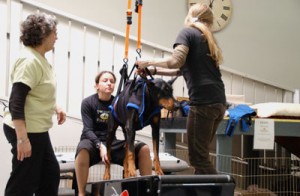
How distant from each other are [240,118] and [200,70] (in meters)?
1.00

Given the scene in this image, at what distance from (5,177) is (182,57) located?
241cm

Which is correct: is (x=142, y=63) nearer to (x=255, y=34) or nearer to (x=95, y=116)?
(x=95, y=116)

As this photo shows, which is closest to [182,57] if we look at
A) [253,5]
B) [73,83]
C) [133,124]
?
[133,124]

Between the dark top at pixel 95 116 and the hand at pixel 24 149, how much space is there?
0.95m

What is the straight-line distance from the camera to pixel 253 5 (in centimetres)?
590

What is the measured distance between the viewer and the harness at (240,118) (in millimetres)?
3139

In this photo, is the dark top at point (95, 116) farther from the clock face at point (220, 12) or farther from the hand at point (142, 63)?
the clock face at point (220, 12)

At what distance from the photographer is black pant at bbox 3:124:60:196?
76.5 inches

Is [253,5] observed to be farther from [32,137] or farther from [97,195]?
[32,137]

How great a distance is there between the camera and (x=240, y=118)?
10.5 ft

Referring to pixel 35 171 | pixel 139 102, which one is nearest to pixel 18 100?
pixel 35 171

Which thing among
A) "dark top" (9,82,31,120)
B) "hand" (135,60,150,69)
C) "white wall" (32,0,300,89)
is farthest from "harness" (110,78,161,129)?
"white wall" (32,0,300,89)

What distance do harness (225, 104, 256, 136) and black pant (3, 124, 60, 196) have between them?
1498 millimetres

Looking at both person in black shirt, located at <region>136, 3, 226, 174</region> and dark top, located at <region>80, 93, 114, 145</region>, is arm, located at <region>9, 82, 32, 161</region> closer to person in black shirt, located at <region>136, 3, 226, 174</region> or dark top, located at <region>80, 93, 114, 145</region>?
person in black shirt, located at <region>136, 3, 226, 174</region>
